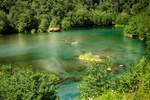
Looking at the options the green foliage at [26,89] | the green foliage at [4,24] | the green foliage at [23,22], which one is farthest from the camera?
the green foliage at [23,22]

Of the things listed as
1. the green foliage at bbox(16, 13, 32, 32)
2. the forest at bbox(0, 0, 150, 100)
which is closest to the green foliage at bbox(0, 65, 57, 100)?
the forest at bbox(0, 0, 150, 100)

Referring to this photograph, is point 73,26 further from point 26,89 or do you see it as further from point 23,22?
point 26,89

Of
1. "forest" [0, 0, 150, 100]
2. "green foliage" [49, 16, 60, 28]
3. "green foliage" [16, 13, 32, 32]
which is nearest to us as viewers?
"forest" [0, 0, 150, 100]

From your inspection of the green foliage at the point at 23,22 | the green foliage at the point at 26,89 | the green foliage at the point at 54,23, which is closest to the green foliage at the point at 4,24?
the green foliage at the point at 23,22

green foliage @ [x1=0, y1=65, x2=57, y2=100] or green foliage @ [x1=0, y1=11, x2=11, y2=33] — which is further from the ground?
green foliage @ [x1=0, y1=11, x2=11, y2=33]

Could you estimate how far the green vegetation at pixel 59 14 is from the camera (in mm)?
87750

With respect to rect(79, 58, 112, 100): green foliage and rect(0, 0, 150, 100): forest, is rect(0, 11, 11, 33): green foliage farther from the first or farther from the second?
rect(79, 58, 112, 100): green foliage

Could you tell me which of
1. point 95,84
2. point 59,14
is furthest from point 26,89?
point 59,14

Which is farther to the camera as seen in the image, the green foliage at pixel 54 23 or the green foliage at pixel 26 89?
the green foliage at pixel 54 23

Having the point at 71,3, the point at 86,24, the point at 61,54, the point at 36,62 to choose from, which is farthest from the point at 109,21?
the point at 36,62

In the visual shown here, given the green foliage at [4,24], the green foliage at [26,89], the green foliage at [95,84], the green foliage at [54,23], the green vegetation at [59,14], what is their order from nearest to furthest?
the green foliage at [26,89] → the green foliage at [95,84] → the green foliage at [4,24] → the green vegetation at [59,14] → the green foliage at [54,23]

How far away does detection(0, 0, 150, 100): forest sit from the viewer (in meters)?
14.1

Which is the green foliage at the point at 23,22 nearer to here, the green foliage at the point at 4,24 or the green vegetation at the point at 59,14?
the green vegetation at the point at 59,14

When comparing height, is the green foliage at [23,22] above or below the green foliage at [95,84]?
above
